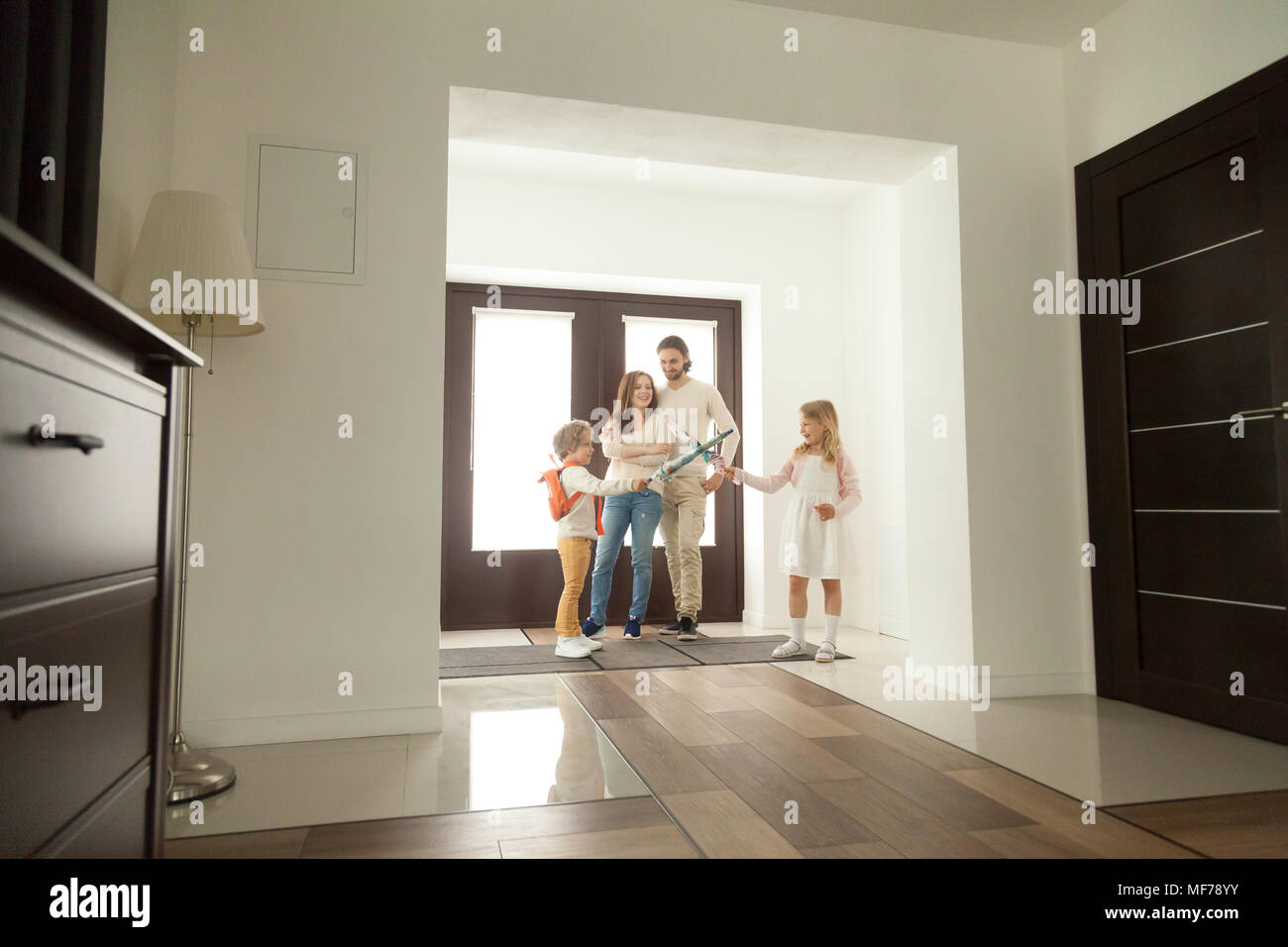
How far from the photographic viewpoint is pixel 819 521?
365 centimetres

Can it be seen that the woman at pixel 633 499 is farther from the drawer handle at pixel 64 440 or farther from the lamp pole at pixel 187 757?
the drawer handle at pixel 64 440

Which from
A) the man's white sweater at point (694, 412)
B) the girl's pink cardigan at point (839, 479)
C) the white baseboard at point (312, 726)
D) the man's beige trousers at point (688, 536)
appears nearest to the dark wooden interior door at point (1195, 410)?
the girl's pink cardigan at point (839, 479)

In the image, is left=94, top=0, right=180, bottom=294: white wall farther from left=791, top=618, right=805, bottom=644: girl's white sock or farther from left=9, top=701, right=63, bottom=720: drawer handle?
left=791, top=618, right=805, bottom=644: girl's white sock

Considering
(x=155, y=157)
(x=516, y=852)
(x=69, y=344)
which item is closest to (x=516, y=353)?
(x=155, y=157)

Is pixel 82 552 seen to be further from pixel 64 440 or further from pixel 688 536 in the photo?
pixel 688 536

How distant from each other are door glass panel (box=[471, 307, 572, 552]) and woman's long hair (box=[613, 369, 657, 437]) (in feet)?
1.83

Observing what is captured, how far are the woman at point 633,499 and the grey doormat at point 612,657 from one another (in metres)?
0.24

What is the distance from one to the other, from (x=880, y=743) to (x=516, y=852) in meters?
1.21

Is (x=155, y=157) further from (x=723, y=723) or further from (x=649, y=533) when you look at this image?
(x=649, y=533)

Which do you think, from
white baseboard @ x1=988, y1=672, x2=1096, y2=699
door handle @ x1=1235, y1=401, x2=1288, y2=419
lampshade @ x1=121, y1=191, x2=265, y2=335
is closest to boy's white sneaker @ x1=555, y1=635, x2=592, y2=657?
white baseboard @ x1=988, y1=672, x2=1096, y2=699

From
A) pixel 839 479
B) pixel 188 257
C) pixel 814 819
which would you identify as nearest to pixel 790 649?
pixel 839 479

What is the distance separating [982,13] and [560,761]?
10.1 ft

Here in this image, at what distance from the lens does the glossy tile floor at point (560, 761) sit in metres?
1.84
